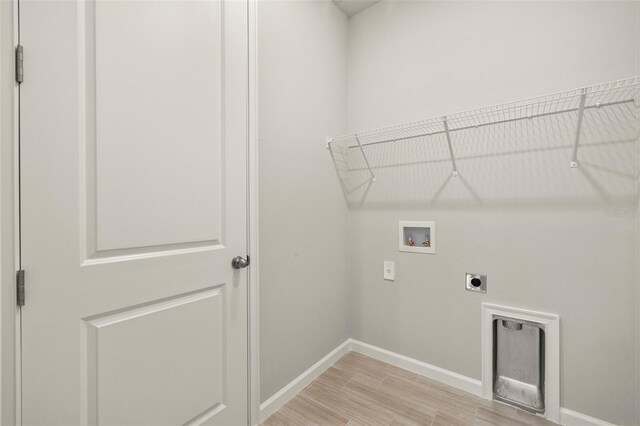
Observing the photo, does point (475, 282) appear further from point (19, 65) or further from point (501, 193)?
point (19, 65)

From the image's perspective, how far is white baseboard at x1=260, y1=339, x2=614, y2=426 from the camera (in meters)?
1.38

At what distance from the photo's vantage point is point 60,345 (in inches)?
32.7

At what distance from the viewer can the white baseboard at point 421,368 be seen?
1.65m

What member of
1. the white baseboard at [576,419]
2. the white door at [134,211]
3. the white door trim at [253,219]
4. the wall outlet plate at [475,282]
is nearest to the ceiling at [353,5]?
the white door trim at [253,219]

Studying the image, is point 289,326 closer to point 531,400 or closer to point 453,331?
point 453,331

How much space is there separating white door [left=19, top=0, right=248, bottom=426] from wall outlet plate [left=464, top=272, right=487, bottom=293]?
4.30 feet

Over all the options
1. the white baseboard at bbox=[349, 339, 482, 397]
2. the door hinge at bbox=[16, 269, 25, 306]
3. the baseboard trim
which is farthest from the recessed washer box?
the door hinge at bbox=[16, 269, 25, 306]

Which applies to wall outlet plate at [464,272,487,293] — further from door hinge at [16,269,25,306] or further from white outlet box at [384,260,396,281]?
door hinge at [16,269,25,306]

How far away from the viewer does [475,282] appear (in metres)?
1.64

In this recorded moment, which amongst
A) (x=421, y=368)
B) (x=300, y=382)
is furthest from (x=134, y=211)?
(x=421, y=368)

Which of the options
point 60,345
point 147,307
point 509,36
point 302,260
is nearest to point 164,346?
point 147,307

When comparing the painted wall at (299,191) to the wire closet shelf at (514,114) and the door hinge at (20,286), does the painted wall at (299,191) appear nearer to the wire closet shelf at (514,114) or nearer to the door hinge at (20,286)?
the wire closet shelf at (514,114)

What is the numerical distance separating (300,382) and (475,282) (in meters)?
1.24

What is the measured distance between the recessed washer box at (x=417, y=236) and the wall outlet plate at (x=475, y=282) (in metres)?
0.25
